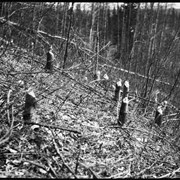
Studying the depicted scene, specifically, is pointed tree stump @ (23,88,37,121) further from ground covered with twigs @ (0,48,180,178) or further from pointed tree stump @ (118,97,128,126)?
pointed tree stump @ (118,97,128,126)

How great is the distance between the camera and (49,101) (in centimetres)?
302

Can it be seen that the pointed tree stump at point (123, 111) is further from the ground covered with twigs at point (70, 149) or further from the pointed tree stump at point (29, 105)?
the pointed tree stump at point (29, 105)

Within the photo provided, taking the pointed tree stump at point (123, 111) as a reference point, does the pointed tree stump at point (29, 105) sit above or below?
above

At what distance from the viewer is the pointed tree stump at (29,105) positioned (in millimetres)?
2082

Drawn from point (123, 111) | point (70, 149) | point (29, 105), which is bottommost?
point (70, 149)

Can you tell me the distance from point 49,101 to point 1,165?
1.38 meters

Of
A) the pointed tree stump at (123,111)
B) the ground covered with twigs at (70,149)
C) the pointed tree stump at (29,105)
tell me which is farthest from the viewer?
the pointed tree stump at (123,111)

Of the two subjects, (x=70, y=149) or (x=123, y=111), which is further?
(x=123, y=111)

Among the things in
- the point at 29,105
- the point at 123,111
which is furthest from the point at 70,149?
the point at 123,111

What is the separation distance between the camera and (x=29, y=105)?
2.10 m

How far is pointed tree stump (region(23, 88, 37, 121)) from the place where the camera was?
2082 millimetres

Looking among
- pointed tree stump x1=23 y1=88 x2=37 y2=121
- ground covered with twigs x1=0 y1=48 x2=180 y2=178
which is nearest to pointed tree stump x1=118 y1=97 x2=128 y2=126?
ground covered with twigs x1=0 y1=48 x2=180 y2=178

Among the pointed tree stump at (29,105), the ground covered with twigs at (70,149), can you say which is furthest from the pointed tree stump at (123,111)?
the pointed tree stump at (29,105)

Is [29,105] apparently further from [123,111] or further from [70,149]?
[123,111]
